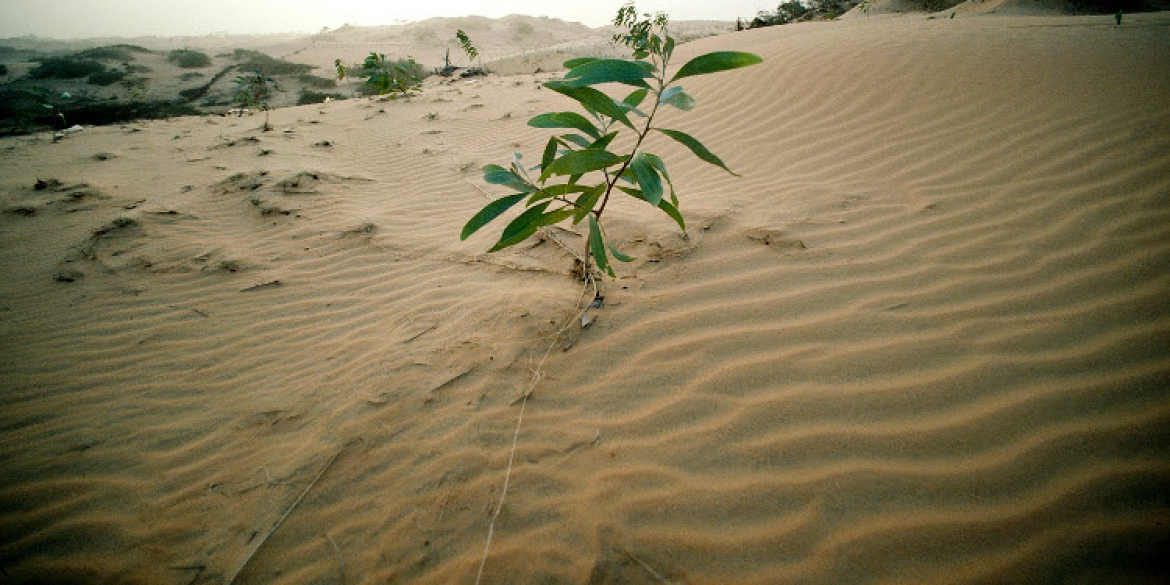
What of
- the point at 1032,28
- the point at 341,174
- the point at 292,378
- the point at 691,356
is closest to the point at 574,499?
the point at 691,356

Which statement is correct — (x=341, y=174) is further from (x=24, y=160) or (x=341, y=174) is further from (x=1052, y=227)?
(x=1052, y=227)

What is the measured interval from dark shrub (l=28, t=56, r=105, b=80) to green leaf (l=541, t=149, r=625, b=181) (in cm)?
2198

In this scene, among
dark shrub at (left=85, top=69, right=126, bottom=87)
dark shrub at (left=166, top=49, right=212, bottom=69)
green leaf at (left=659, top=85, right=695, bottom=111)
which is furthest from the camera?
dark shrub at (left=166, top=49, right=212, bottom=69)

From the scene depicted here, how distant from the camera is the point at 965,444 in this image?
127 cm

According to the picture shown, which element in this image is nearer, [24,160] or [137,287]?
[137,287]

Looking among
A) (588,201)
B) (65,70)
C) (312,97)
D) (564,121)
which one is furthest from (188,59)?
(588,201)

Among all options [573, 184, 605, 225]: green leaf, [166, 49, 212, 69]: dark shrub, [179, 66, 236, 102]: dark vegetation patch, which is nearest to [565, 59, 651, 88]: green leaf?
[573, 184, 605, 225]: green leaf

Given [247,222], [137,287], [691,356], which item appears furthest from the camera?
[247,222]

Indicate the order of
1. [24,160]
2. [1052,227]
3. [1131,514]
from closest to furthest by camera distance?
1. [1131,514]
2. [1052,227]
3. [24,160]

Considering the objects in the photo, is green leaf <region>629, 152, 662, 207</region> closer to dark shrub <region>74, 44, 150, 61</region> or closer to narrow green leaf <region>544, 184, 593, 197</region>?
narrow green leaf <region>544, 184, 593, 197</region>

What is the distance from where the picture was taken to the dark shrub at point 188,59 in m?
16.6

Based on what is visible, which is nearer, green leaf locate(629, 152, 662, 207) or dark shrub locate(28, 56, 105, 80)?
green leaf locate(629, 152, 662, 207)

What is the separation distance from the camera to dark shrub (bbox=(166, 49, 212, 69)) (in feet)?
54.5

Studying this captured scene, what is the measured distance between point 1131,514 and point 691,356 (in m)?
1.19
